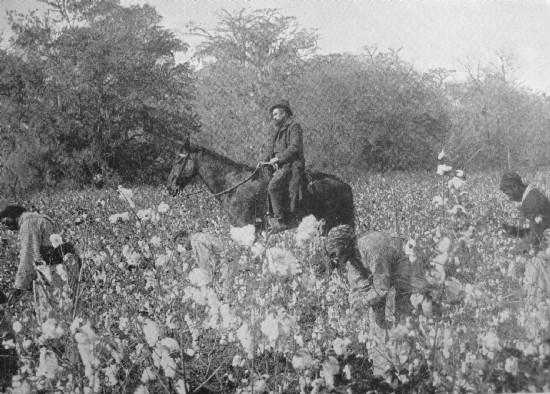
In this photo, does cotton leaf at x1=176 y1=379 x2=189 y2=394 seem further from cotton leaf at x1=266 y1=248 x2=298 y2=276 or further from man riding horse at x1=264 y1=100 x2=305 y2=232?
man riding horse at x1=264 y1=100 x2=305 y2=232

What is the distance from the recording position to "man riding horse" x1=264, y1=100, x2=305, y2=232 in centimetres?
407

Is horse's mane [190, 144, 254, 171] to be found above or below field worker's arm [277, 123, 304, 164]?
below

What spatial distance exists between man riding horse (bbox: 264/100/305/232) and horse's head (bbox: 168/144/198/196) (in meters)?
0.57

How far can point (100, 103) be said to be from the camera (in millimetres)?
3773

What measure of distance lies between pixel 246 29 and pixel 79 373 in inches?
97.8

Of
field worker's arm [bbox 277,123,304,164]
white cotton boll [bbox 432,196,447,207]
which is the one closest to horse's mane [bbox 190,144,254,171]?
field worker's arm [bbox 277,123,304,164]

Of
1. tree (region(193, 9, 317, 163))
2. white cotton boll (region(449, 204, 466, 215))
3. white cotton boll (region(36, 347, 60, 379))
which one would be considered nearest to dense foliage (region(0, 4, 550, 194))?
tree (region(193, 9, 317, 163))

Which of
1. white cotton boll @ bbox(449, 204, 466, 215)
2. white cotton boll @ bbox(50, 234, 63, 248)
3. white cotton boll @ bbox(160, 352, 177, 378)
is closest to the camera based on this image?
white cotton boll @ bbox(160, 352, 177, 378)

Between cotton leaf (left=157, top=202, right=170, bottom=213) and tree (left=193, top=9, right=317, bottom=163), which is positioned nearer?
cotton leaf (left=157, top=202, right=170, bottom=213)

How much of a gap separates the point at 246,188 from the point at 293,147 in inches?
24.8

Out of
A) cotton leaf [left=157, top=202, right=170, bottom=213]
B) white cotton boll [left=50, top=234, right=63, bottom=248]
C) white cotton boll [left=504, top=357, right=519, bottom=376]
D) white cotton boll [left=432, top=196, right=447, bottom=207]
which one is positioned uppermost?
white cotton boll [left=432, top=196, right=447, bottom=207]

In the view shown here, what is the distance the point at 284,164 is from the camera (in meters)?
4.28

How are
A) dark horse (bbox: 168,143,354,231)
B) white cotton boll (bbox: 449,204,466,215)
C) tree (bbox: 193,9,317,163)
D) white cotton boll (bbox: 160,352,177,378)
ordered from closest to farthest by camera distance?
1. white cotton boll (bbox: 160,352,177,378)
2. white cotton boll (bbox: 449,204,466,215)
3. tree (bbox: 193,9,317,163)
4. dark horse (bbox: 168,143,354,231)

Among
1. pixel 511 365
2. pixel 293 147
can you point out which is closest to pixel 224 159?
pixel 293 147
